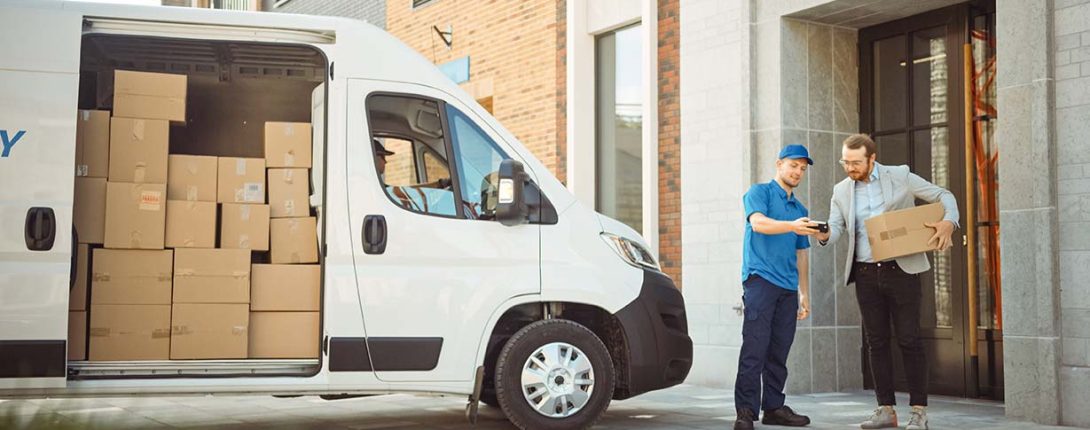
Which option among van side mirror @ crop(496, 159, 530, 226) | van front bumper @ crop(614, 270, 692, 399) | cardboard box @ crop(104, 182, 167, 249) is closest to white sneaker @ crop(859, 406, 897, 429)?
van front bumper @ crop(614, 270, 692, 399)

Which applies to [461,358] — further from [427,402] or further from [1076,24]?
[1076,24]

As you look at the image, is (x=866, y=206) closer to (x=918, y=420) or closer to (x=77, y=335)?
(x=918, y=420)

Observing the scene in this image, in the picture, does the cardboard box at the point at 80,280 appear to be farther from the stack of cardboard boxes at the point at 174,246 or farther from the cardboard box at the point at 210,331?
the cardboard box at the point at 210,331

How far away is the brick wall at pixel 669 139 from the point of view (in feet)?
36.5

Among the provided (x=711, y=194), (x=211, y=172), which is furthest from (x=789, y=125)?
(x=211, y=172)

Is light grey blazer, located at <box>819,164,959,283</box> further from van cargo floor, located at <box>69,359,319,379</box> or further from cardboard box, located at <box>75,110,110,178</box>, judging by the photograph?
cardboard box, located at <box>75,110,110,178</box>

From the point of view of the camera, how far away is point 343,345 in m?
6.45

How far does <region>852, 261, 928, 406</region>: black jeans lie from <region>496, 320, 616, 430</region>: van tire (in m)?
1.63

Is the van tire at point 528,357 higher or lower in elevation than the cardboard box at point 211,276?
lower

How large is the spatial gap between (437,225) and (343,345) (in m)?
0.85

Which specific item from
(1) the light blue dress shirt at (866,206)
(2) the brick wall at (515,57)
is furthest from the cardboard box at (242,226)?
(2) the brick wall at (515,57)

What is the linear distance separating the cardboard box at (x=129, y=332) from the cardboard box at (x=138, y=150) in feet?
2.41

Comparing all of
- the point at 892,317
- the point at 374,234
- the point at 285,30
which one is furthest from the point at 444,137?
the point at 892,317

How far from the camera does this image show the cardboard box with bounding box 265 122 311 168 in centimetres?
684
